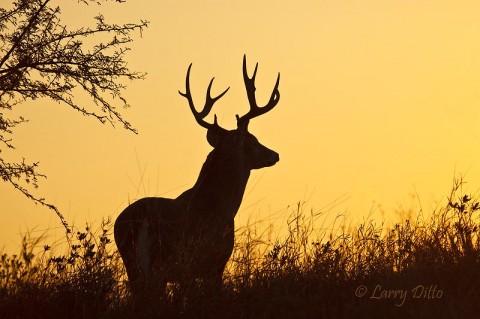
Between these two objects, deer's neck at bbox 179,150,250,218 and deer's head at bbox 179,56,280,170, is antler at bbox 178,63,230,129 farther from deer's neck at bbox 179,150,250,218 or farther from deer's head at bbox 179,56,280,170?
deer's neck at bbox 179,150,250,218

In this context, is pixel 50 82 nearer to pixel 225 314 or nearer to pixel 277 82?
pixel 277 82

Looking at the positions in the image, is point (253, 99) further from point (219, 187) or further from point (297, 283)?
point (297, 283)

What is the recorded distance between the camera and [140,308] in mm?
7488

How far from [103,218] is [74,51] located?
10.5 ft

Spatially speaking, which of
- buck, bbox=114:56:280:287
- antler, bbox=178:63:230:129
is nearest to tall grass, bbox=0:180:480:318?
buck, bbox=114:56:280:287

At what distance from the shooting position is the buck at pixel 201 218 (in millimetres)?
8609

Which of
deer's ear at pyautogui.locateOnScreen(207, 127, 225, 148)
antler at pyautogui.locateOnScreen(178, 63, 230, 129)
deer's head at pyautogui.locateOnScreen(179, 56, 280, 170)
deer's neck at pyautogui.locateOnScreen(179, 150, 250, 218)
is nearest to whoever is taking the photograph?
deer's neck at pyautogui.locateOnScreen(179, 150, 250, 218)

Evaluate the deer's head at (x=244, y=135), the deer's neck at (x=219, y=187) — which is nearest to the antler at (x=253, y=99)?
the deer's head at (x=244, y=135)

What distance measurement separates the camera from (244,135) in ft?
38.7

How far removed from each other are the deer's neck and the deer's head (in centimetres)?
12

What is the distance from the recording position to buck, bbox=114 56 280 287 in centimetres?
861

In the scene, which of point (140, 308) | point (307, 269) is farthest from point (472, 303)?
point (140, 308)

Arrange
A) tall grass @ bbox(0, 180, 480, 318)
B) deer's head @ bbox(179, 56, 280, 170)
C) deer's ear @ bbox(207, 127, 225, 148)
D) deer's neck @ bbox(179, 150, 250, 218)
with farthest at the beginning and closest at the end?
deer's ear @ bbox(207, 127, 225, 148), deer's head @ bbox(179, 56, 280, 170), deer's neck @ bbox(179, 150, 250, 218), tall grass @ bbox(0, 180, 480, 318)

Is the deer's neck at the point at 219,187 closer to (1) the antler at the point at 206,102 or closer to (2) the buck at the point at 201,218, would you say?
(2) the buck at the point at 201,218
